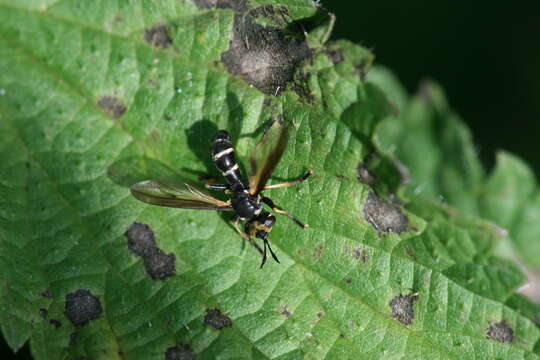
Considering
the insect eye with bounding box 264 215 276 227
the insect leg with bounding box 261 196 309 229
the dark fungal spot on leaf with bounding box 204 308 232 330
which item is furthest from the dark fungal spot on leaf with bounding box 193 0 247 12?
the dark fungal spot on leaf with bounding box 204 308 232 330

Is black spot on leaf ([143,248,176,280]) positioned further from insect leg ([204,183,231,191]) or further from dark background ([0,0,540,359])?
dark background ([0,0,540,359])

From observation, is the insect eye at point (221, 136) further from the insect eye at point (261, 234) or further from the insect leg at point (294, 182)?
the insect eye at point (261, 234)

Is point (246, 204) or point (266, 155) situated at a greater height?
point (266, 155)

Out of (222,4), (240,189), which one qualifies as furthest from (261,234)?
(222,4)

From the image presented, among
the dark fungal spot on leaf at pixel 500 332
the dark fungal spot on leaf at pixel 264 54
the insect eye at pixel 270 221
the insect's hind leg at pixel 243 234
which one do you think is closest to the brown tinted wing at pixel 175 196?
the insect's hind leg at pixel 243 234

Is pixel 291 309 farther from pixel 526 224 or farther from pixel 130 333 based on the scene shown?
pixel 526 224

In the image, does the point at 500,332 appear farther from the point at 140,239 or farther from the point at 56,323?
the point at 56,323

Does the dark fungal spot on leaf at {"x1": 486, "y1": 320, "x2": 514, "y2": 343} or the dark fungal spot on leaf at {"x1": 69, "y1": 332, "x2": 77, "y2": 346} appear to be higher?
the dark fungal spot on leaf at {"x1": 486, "y1": 320, "x2": 514, "y2": 343}
